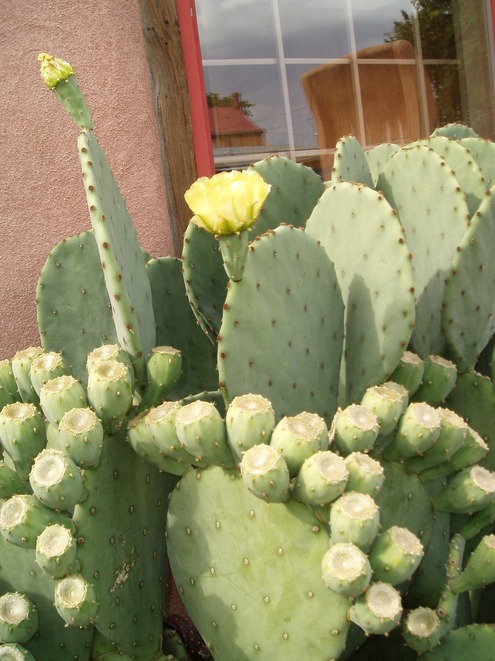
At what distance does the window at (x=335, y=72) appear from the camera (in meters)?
2.71

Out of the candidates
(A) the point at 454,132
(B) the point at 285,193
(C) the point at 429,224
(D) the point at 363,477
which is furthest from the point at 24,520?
(A) the point at 454,132

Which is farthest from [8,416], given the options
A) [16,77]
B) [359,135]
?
[359,135]

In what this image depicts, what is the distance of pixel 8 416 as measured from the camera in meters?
1.52

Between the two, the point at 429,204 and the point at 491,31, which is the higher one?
the point at 491,31

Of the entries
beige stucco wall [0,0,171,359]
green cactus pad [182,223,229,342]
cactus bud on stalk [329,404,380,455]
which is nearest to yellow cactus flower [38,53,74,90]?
green cactus pad [182,223,229,342]

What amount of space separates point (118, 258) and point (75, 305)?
1.59 ft

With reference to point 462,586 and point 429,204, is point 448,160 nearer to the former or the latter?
point 429,204

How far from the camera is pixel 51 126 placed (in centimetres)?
238

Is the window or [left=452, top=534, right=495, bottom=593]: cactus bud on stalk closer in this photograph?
[left=452, top=534, right=495, bottom=593]: cactus bud on stalk

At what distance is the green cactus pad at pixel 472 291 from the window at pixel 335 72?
123cm

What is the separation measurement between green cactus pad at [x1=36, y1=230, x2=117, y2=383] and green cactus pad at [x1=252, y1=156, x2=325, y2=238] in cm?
47

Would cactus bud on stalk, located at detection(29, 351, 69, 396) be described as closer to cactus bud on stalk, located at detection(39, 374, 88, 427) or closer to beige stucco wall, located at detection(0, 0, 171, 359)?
cactus bud on stalk, located at detection(39, 374, 88, 427)

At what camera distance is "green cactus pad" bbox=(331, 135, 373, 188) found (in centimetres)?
190

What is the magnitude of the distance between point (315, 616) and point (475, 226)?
0.96 m
